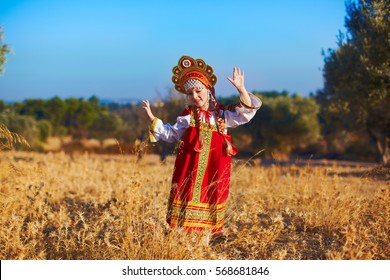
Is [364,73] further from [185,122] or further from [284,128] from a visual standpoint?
[284,128]

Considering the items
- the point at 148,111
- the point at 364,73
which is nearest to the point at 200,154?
the point at 148,111

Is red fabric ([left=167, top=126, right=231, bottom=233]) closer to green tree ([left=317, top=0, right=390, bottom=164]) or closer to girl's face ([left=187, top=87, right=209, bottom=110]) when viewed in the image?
girl's face ([left=187, top=87, right=209, bottom=110])

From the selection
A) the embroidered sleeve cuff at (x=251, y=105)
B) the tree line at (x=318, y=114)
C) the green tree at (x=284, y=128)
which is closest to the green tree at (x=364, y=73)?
the tree line at (x=318, y=114)

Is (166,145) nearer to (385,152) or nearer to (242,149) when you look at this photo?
(385,152)

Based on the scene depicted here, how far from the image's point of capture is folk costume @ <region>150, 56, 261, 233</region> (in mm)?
4766

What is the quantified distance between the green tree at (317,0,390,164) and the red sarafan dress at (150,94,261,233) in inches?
353

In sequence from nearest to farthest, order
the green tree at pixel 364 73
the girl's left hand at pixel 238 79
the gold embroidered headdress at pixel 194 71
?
1. the girl's left hand at pixel 238 79
2. the gold embroidered headdress at pixel 194 71
3. the green tree at pixel 364 73

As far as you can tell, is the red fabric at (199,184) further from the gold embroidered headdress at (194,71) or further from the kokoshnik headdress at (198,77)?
the gold embroidered headdress at (194,71)

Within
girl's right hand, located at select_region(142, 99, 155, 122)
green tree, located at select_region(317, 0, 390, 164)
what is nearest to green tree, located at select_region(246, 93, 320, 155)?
green tree, located at select_region(317, 0, 390, 164)

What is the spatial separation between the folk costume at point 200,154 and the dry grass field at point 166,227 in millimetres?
230

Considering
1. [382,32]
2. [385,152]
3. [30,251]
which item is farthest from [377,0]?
[30,251]

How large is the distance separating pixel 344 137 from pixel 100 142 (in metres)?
14.9

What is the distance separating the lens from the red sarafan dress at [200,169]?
4762mm

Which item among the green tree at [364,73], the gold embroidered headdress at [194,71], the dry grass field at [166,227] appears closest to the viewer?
the dry grass field at [166,227]
